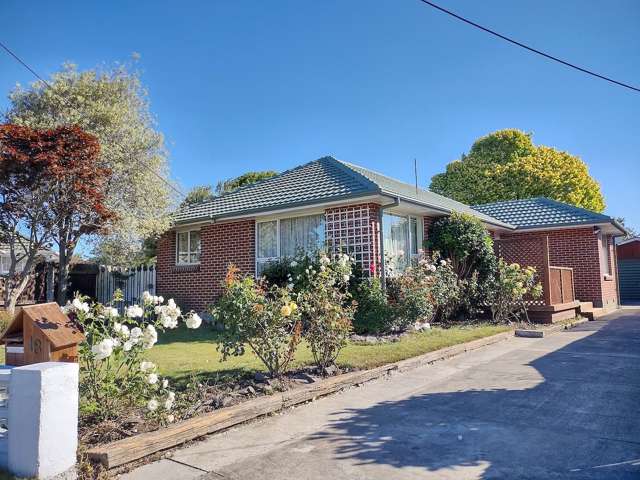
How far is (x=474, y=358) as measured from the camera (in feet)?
29.5

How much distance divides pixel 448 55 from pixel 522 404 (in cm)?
921

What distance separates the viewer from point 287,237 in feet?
44.8

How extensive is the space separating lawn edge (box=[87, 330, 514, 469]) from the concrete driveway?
0.12 metres

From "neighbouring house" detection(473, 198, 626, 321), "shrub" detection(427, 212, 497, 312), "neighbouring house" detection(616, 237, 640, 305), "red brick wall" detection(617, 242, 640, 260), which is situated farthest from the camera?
"red brick wall" detection(617, 242, 640, 260)

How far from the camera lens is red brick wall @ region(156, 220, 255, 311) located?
1433 centimetres

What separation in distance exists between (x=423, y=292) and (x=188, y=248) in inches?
342

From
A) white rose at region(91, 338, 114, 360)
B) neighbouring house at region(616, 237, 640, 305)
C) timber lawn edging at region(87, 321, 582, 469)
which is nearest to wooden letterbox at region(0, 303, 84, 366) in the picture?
white rose at region(91, 338, 114, 360)

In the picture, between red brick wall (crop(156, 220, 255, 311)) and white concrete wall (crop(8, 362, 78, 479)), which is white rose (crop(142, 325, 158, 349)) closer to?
white concrete wall (crop(8, 362, 78, 479))

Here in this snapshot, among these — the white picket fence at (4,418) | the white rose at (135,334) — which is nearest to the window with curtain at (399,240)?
the white rose at (135,334)

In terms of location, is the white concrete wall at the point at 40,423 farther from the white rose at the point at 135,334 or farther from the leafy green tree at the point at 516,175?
the leafy green tree at the point at 516,175

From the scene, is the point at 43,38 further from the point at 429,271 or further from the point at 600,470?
the point at 600,470

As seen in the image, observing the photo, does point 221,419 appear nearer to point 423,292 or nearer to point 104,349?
point 104,349

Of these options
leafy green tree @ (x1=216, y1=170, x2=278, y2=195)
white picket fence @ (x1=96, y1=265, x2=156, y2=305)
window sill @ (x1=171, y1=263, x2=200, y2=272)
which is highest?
leafy green tree @ (x1=216, y1=170, x2=278, y2=195)

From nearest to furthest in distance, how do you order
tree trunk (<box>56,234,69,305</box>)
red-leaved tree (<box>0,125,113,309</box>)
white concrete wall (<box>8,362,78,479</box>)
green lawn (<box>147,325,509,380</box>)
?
1. white concrete wall (<box>8,362,78,479</box>)
2. green lawn (<box>147,325,509,380</box>)
3. red-leaved tree (<box>0,125,113,309</box>)
4. tree trunk (<box>56,234,69,305</box>)
